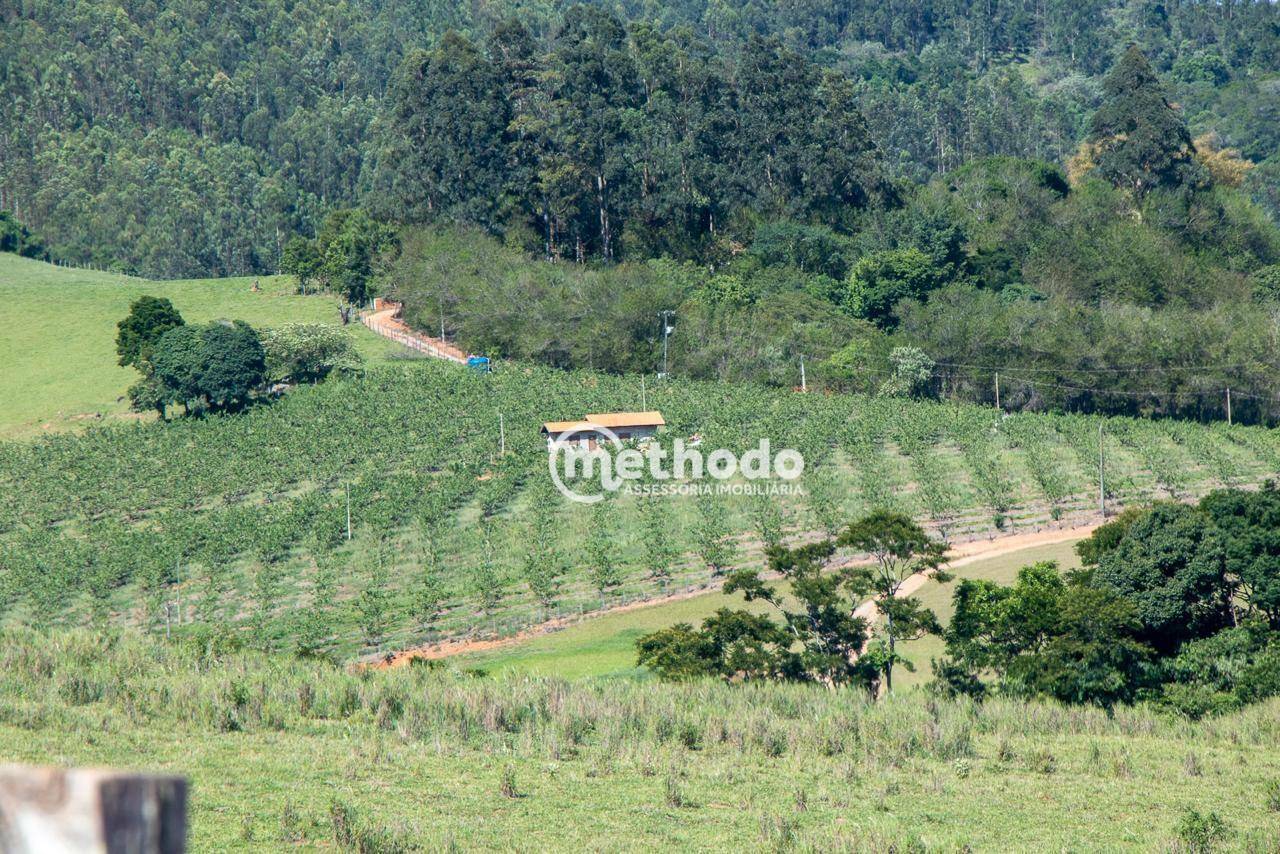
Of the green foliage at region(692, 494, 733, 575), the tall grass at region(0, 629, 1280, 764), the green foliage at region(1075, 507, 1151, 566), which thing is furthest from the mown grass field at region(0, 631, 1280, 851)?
the green foliage at region(692, 494, 733, 575)

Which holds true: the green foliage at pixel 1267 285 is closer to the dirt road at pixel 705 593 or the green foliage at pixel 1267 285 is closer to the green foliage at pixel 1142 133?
the green foliage at pixel 1142 133

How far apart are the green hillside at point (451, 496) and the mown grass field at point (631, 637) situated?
119cm

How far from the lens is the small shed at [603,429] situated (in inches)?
1988

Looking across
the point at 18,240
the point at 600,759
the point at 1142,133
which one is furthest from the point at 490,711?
the point at 18,240

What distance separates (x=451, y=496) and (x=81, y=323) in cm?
3875

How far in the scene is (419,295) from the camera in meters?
68.0

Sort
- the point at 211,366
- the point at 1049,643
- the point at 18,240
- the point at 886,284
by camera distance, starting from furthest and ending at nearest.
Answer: the point at 18,240
the point at 886,284
the point at 211,366
the point at 1049,643

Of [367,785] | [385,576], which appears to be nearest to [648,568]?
[385,576]

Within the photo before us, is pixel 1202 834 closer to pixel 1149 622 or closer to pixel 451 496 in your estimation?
pixel 1149 622

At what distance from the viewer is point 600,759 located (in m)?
16.7

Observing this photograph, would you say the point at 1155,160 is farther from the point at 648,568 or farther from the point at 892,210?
the point at 648,568

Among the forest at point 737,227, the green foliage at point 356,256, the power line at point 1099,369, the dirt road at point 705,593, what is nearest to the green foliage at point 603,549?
the dirt road at point 705,593

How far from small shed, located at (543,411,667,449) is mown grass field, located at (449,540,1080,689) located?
14.7 m

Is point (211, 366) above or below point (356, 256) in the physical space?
below
